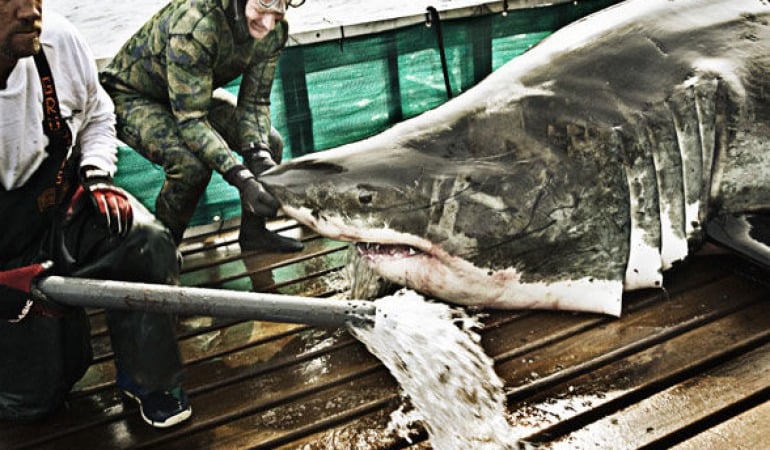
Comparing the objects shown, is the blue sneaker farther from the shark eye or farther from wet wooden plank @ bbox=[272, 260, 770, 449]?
the shark eye

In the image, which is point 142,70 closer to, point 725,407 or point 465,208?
point 465,208

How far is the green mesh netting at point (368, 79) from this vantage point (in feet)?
12.6

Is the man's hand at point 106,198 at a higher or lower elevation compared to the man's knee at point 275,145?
higher

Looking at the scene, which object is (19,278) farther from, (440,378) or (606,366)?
(606,366)

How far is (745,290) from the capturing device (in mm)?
2445

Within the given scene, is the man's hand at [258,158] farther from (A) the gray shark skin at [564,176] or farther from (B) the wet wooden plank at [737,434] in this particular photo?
(B) the wet wooden plank at [737,434]

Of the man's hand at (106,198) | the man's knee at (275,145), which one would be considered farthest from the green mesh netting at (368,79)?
the man's hand at (106,198)

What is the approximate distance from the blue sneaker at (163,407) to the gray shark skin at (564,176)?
25.1 inches

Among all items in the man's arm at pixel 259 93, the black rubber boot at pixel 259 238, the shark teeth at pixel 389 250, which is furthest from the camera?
the black rubber boot at pixel 259 238

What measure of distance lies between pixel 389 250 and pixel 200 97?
118cm

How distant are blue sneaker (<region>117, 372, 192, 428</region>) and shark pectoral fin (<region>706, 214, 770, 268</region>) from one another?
1702mm

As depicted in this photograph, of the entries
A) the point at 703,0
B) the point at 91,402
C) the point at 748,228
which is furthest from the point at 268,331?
the point at 703,0

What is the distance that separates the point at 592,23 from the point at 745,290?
1050mm

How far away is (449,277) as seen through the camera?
229cm
